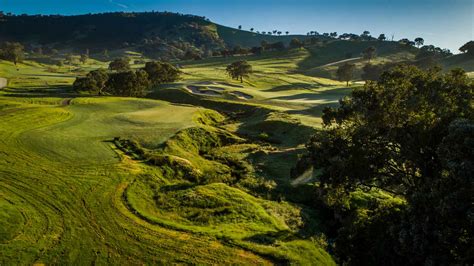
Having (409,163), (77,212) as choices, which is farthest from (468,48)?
(77,212)

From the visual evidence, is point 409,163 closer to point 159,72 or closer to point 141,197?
point 141,197

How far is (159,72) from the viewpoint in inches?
4995

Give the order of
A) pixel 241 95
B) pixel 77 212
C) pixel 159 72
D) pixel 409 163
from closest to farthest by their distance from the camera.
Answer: pixel 409 163, pixel 77 212, pixel 241 95, pixel 159 72

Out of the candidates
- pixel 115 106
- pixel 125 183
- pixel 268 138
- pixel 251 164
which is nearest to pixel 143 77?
pixel 115 106

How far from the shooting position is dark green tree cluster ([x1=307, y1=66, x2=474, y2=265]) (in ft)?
59.8

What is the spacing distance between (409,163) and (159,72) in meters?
111

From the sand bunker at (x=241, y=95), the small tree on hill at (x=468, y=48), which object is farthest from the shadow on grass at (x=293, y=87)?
the small tree on hill at (x=468, y=48)

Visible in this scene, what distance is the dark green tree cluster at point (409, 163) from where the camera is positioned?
18.2 meters

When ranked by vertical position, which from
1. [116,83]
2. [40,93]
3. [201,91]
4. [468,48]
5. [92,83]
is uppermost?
[468,48]

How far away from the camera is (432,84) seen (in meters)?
28.7

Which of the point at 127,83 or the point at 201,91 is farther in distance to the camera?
the point at 201,91

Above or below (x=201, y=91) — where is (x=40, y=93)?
below

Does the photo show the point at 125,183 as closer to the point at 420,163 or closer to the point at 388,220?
the point at 388,220

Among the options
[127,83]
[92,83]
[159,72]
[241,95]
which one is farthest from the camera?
[159,72]
